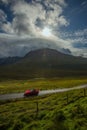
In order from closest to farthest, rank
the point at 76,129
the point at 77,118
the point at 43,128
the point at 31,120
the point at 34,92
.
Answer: the point at 76,129 < the point at 43,128 < the point at 77,118 < the point at 31,120 < the point at 34,92

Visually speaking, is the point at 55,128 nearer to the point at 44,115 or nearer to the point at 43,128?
the point at 43,128

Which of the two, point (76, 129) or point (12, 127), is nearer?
point (76, 129)

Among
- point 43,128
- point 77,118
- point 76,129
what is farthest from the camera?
point 77,118

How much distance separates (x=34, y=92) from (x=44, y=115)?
142 ft

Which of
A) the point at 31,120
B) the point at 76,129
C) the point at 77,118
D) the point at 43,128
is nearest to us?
the point at 76,129

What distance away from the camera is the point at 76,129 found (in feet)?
63.8

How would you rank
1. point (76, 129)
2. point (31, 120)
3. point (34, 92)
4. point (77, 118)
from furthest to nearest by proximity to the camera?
point (34, 92)
point (31, 120)
point (77, 118)
point (76, 129)

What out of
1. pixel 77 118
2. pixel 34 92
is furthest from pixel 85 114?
pixel 34 92

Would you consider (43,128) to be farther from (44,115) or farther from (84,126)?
(44,115)

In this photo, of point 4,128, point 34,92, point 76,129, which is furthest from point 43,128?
point 34,92

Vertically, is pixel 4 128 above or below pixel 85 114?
below

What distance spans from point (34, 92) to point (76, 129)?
51.2 meters

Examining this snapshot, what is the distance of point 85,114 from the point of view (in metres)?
23.4

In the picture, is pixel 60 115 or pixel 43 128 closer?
pixel 43 128
